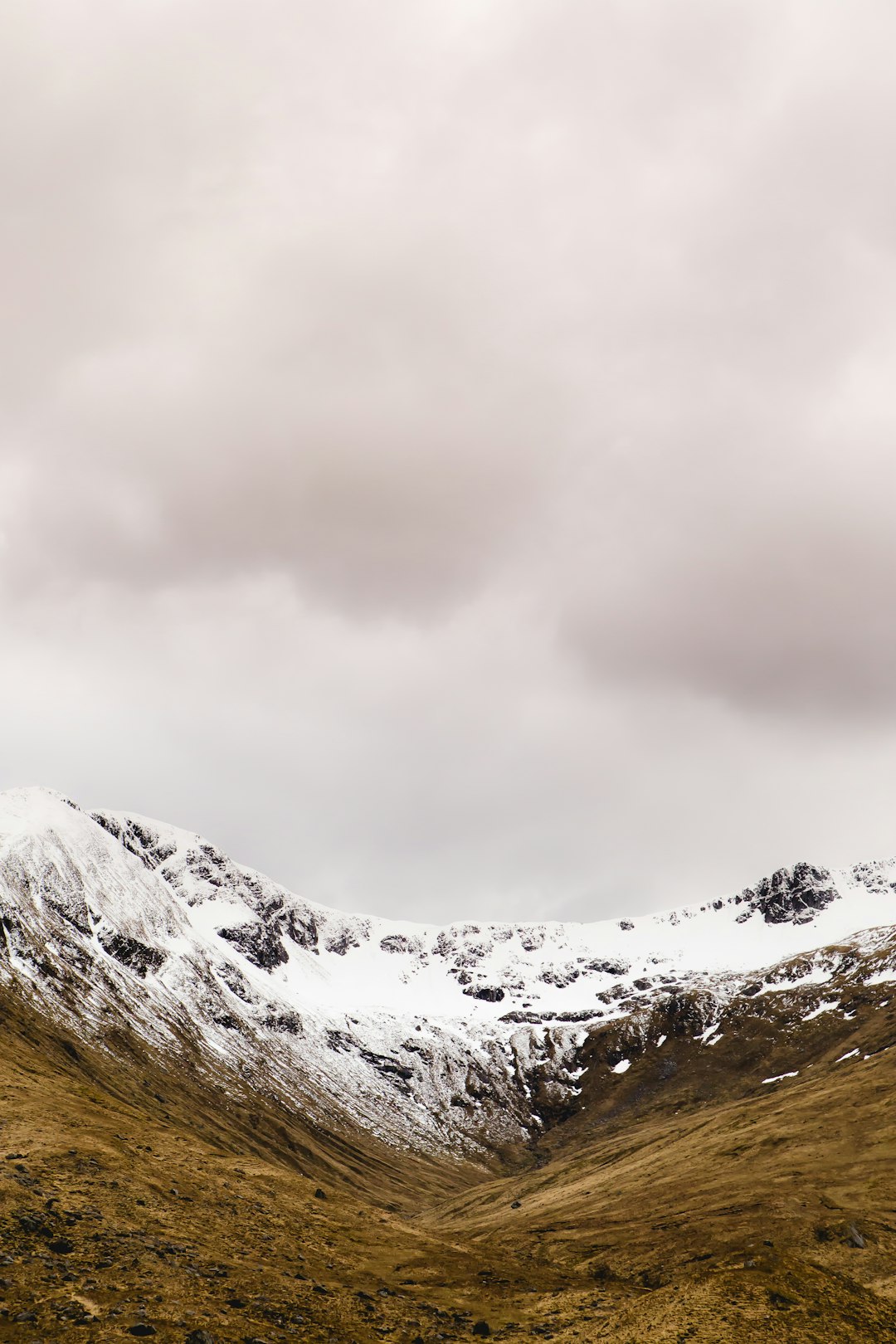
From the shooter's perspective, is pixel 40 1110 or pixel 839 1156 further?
pixel 839 1156

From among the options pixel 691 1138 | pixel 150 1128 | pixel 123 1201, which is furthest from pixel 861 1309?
pixel 691 1138

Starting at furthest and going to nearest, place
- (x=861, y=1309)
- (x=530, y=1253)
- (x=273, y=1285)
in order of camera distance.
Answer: (x=530, y=1253), (x=861, y=1309), (x=273, y=1285)

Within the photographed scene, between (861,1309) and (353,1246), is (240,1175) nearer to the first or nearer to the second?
(353,1246)

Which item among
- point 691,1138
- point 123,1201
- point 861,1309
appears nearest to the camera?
point 861,1309

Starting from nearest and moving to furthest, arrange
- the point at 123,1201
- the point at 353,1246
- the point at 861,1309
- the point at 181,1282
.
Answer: the point at 181,1282 < the point at 861,1309 < the point at 123,1201 < the point at 353,1246

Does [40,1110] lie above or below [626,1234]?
above

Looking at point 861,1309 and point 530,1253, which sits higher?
point 861,1309

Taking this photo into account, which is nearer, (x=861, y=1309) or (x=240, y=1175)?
(x=861, y=1309)

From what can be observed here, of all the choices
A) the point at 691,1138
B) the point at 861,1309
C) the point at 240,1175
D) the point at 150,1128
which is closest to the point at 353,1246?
the point at 240,1175

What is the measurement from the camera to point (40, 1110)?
53.2 meters

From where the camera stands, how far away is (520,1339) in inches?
1277

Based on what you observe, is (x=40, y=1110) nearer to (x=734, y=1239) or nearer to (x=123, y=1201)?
(x=123, y=1201)

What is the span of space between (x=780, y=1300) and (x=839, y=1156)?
69.7 m

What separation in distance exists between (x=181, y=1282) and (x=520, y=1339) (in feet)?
45.1
